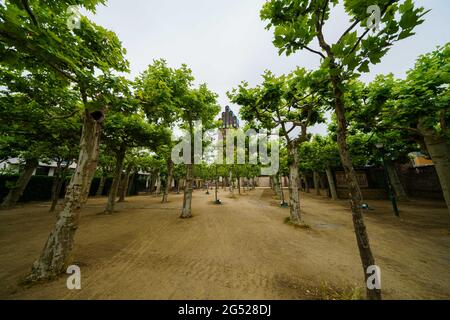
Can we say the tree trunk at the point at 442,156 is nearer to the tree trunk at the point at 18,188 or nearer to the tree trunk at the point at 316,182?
the tree trunk at the point at 316,182

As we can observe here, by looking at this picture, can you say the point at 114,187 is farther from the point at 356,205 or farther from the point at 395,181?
the point at 395,181

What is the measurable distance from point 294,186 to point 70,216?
9463 mm

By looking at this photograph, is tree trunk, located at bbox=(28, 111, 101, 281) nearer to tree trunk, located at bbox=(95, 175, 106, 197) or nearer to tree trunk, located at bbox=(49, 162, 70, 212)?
tree trunk, located at bbox=(49, 162, 70, 212)

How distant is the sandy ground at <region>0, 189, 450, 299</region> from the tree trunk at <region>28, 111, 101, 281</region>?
0.42 meters

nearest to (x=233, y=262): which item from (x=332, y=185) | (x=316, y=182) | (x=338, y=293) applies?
(x=338, y=293)

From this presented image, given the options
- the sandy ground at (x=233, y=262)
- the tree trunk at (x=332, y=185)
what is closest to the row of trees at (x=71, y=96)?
the sandy ground at (x=233, y=262)

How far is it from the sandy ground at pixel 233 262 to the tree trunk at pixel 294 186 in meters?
0.75

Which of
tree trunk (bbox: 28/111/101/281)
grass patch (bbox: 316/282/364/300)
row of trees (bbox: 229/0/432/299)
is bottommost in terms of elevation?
grass patch (bbox: 316/282/364/300)

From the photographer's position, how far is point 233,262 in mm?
5090

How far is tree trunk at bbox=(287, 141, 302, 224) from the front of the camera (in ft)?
30.5

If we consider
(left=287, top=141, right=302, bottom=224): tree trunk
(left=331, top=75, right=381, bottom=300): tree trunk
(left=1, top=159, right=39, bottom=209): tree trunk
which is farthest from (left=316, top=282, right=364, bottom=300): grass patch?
(left=1, top=159, right=39, bottom=209): tree trunk

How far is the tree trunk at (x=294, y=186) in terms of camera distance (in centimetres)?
931
